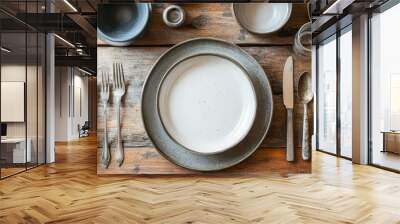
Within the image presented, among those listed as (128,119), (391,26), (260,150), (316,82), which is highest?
(391,26)

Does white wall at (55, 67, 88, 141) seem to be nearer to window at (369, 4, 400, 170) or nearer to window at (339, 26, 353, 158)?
window at (339, 26, 353, 158)

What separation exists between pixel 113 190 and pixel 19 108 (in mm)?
2360

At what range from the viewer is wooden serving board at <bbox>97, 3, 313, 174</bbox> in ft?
13.1

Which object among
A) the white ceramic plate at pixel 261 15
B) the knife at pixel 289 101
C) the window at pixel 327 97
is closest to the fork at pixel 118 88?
the white ceramic plate at pixel 261 15

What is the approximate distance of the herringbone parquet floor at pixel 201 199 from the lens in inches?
99.2

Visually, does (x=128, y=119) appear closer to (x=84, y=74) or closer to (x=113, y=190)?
(x=113, y=190)

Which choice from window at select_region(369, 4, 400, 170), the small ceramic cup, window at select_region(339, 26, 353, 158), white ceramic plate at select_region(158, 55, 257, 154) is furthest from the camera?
window at select_region(339, 26, 353, 158)

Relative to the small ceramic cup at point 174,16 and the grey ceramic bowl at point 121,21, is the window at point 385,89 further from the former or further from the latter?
the grey ceramic bowl at point 121,21

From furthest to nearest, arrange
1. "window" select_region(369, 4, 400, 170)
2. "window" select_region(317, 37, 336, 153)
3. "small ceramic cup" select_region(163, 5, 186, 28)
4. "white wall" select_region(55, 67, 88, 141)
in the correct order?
"white wall" select_region(55, 67, 88, 141)
"window" select_region(317, 37, 336, 153)
"window" select_region(369, 4, 400, 170)
"small ceramic cup" select_region(163, 5, 186, 28)

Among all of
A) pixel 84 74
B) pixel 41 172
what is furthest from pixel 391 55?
pixel 84 74

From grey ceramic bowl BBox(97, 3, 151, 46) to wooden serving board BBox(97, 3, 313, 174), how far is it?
0.29ft

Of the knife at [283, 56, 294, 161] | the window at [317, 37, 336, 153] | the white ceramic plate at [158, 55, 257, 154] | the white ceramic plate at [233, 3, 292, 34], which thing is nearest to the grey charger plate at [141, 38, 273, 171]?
the white ceramic plate at [158, 55, 257, 154]

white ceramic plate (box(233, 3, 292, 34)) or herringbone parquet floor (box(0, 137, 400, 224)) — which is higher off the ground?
white ceramic plate (box(233, 3, 292, 34))

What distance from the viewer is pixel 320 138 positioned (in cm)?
754
